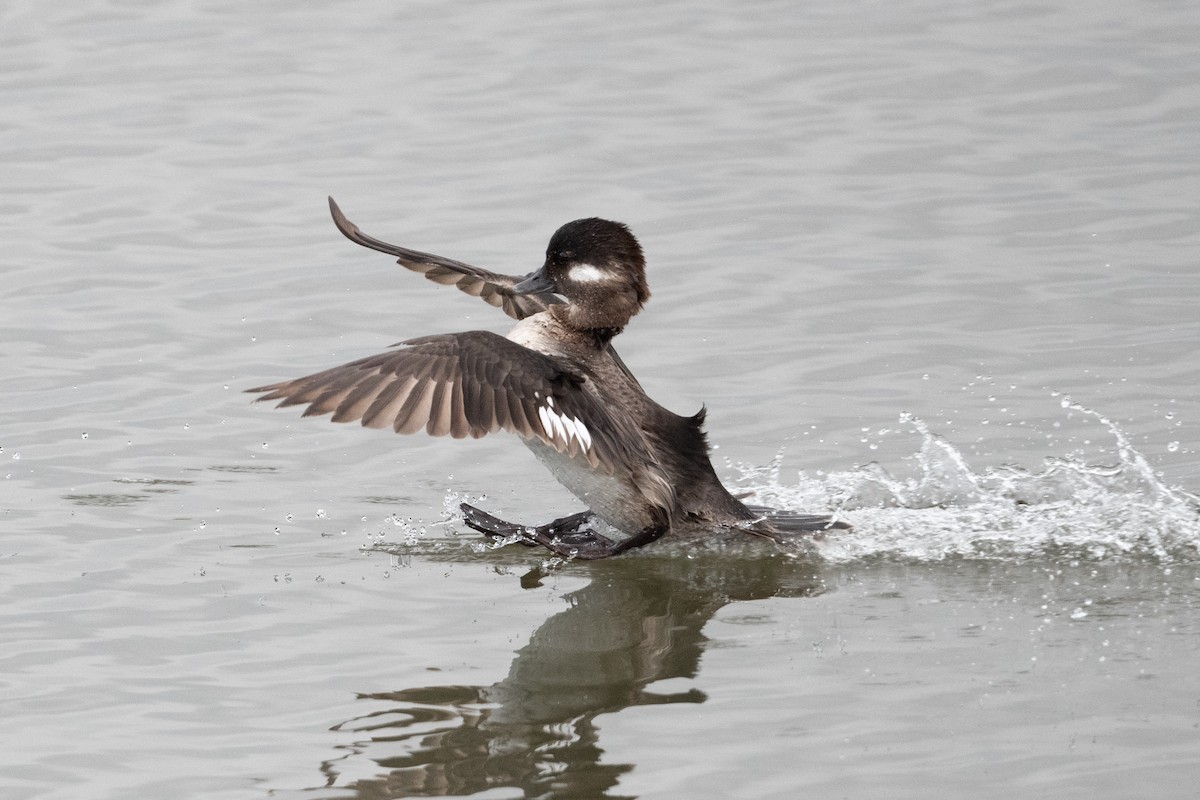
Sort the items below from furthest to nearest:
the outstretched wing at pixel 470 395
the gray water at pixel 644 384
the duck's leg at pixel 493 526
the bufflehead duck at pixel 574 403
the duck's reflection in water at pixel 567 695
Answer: the duck's leg at pixel 493 526
the bufflehead duck at pixel 574 403
the outstretched wing at pixel 470 395
the gray water at pixel 644 384
the duck's reflection in water at pixel 567 695

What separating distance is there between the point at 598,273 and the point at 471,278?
105 centimetres

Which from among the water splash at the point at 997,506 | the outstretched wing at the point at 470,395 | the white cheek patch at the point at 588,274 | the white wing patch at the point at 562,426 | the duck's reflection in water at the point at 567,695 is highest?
the white cheek patch at the point at 588,274

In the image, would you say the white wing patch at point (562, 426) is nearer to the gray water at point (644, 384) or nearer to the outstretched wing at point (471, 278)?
the gray water at point (644, 384)

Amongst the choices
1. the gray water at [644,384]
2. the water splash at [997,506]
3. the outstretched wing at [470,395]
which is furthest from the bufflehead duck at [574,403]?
the water splash at [997,506]

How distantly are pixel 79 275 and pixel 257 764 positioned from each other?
5.73m

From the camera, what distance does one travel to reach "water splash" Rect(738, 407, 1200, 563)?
6973 millimetres

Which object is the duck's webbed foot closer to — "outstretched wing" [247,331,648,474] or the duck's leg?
the duck's leg

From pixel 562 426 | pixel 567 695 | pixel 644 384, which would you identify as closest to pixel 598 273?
pixel 562 426

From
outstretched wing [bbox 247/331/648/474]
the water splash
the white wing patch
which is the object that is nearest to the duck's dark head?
outstretched wing [bbox 247/331/648/474]

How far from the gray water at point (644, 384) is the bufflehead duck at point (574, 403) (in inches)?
8.3

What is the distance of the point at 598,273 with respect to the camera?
7.21m

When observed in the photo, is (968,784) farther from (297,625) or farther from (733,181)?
(733,181)

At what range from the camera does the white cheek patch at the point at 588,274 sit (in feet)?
23.7

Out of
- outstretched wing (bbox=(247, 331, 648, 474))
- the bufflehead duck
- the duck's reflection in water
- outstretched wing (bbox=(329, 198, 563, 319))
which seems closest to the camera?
the duck's reflection in water
